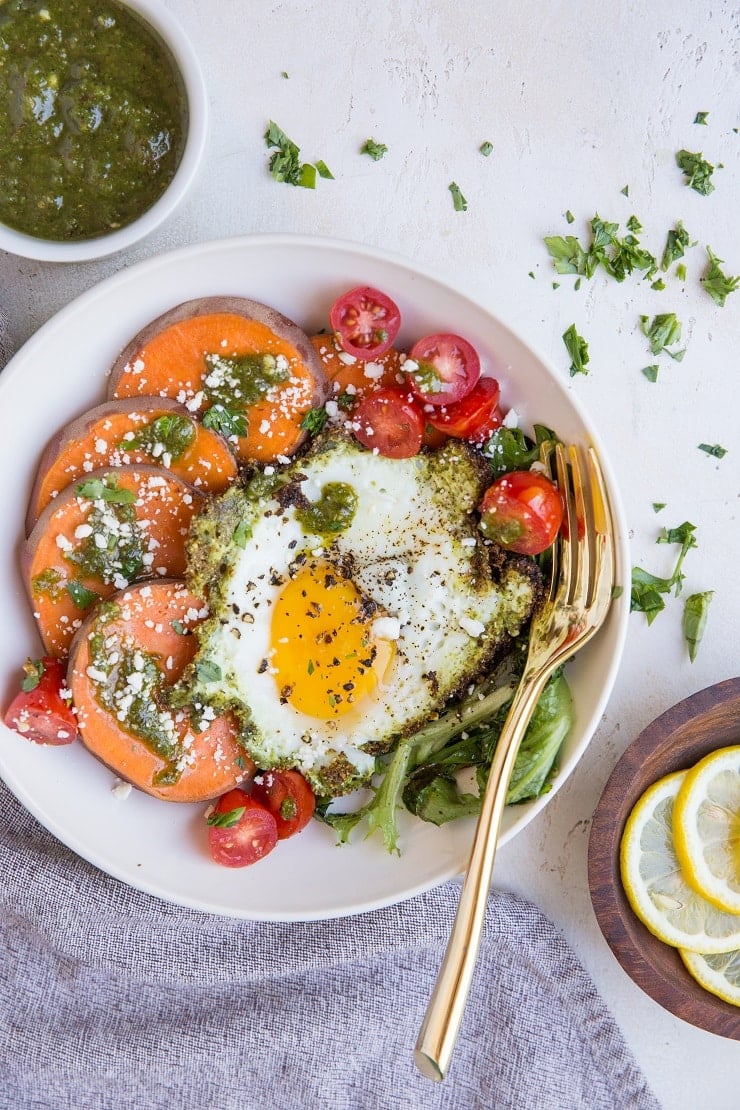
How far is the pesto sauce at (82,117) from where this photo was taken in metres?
2.72

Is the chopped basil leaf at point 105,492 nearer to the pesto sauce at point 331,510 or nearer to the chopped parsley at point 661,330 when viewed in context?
the pesto sauce at point 331,510

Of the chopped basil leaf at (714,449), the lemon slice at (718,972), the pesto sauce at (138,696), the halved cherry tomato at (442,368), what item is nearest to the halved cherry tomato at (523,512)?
the halved cherry tomato at (442,368)

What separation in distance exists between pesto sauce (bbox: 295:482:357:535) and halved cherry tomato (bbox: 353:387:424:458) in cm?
16

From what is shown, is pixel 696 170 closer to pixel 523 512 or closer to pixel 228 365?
pixel 523 512

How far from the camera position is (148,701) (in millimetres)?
2951

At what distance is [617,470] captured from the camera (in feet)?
11.0

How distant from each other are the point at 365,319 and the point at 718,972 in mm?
2502

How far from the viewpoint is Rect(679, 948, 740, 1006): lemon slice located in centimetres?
333

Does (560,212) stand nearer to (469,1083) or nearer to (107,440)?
(107,440)

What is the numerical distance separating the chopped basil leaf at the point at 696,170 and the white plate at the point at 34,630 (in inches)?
38.6

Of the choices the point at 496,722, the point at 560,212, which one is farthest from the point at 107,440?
the point at 560,212

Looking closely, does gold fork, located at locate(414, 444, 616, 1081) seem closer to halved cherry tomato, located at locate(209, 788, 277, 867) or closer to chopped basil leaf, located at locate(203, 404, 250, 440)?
halved cherry tomato, located at locate(209, 788, 277, 867)

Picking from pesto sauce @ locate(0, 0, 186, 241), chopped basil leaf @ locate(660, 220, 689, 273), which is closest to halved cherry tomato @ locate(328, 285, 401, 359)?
pesto sauce @ locate(0, 0, 186, 241)

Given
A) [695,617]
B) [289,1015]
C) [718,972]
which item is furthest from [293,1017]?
[695,617]
